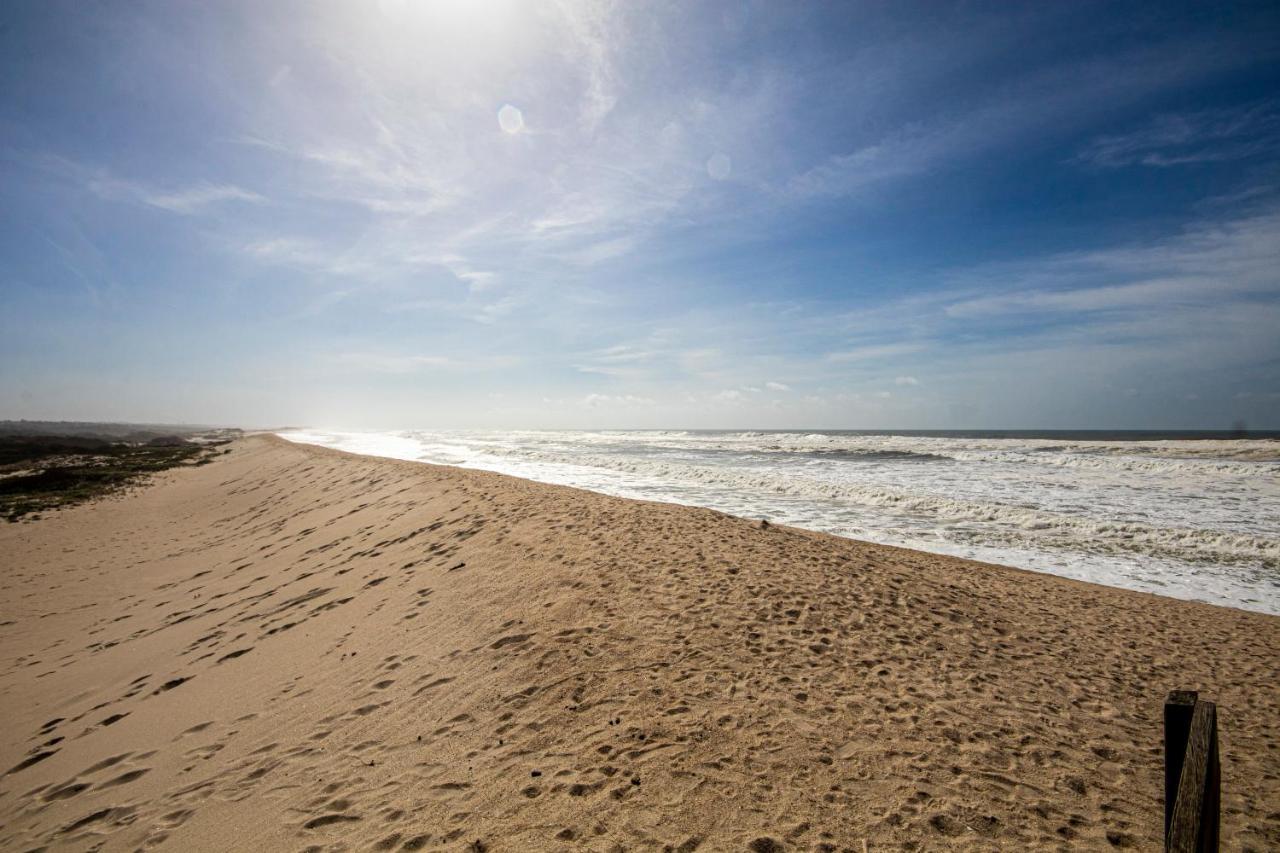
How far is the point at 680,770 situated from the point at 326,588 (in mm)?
7795

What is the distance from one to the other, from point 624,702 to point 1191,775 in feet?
12.8

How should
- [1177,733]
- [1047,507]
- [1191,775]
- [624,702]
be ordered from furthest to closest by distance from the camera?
1. [1047,507]
2. [624,702]
3. [1177,733]
4. [1191,775]

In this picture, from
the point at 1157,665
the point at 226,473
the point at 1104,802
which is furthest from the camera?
the point at 226,473

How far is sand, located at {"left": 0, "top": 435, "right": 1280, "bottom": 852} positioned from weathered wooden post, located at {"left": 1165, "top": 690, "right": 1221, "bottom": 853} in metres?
2.01

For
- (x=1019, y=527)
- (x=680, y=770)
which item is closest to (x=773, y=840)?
(x=680, y=770)

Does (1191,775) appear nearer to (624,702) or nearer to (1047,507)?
(624,702)

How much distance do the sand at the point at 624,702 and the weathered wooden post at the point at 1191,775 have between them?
2.01 metres

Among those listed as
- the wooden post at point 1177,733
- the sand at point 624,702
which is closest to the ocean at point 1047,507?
the sand at point 624,702

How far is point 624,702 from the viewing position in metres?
4.90

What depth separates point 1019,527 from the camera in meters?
13.8

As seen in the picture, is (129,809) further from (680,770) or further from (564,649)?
(680,770)

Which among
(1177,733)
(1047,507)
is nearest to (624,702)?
(1177,733)

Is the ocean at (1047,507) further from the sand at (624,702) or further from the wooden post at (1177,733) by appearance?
the wooden post at (1177,733)

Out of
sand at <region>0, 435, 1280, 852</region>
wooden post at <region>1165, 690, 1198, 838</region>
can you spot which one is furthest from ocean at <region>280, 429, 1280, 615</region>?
wooden post at <region>1165, 690, 1198, 838</region>
